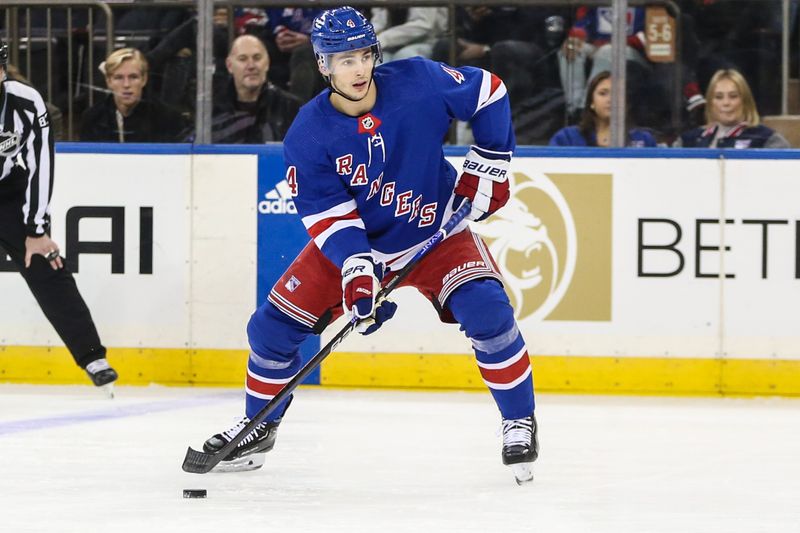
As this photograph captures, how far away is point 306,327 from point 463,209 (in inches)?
18.8

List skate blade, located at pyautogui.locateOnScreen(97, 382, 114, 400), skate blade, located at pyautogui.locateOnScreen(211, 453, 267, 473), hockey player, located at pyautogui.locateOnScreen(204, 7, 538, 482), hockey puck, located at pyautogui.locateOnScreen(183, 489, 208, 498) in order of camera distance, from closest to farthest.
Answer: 1. hockey puck, located at pyautogui.locateOnScreen(183, 489, 208, 498)
2. hockey player, located at pyautogui.locateOnScreen(204, 7, 538, 482)
3. skate blade, located at pyautogui.locateOnScreen(211, 453, 267, 473)
4. skate blade, located at pyautogui.locateOnScreen(97, 382, 114, 400)

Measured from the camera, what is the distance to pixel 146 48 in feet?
17.6

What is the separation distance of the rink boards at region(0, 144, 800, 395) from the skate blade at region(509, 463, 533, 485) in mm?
1648

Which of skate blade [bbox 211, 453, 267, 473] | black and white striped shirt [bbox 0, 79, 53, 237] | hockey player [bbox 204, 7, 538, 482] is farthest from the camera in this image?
black and white striped shirt [bbox 0, 79, 53, 237]

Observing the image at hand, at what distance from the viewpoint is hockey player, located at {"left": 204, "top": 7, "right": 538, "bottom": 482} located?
343 cm

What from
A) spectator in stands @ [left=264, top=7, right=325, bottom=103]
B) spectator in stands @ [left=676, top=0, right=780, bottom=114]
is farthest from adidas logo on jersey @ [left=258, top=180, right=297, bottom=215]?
spectator in stands @ [left=676, top=0, right=780, bottom=114]

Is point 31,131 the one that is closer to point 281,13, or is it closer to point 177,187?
point 177,187

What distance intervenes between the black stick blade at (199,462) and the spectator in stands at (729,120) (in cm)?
233

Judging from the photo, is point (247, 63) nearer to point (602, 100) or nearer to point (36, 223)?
point (36, 223)

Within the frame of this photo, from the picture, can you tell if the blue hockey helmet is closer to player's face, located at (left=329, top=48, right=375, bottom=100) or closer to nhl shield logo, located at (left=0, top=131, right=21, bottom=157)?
player's face, located at (left=329, top=48, right=375, bottom=100)

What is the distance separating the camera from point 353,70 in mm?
3389

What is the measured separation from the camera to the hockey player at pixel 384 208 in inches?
135

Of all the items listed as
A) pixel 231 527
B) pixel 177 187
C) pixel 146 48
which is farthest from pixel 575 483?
pixel 146 48

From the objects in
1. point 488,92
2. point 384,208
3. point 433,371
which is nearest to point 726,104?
point 433,371
